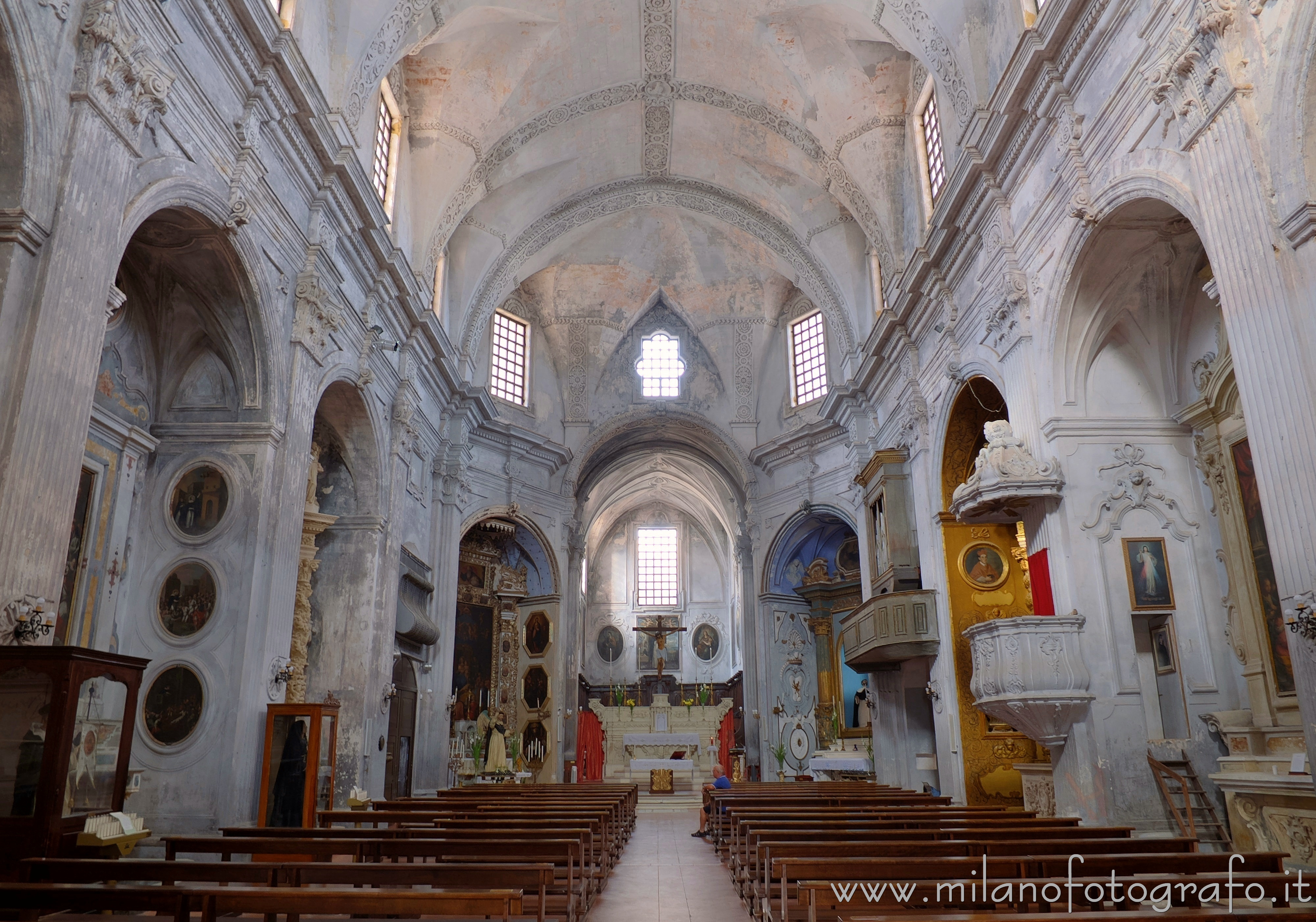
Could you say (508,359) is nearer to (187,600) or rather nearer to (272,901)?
(187,600)

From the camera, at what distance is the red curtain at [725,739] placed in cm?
3100

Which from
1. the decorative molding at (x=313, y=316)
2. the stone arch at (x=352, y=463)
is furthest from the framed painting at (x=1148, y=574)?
the stone arch at (x=352, y=463)

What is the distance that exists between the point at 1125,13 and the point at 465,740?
19.9m

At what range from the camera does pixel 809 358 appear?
25484 millimetres

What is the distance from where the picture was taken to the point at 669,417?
26.9 m

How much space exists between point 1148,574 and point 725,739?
2296 cm

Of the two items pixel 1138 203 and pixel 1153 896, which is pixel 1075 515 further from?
pixel 1153 896

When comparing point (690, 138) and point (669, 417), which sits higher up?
point (690, 138)

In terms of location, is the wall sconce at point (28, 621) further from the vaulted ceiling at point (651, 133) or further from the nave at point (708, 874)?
the vaulted ceiling at point (651, 133)

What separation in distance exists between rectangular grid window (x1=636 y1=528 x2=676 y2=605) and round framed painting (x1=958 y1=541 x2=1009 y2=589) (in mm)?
25583

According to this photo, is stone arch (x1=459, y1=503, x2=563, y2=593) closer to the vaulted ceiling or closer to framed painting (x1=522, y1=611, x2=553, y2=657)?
framed painting (x1=522, y1=611, x2=553, y2=657)

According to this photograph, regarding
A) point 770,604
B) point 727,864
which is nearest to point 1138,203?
point 727,864

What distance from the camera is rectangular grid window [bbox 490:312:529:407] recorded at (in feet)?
80.9

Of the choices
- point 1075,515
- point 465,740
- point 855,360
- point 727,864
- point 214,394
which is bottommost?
point 727,864
